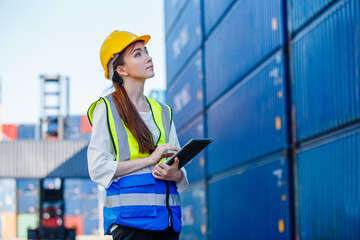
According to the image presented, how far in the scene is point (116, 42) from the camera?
2812 millimetres

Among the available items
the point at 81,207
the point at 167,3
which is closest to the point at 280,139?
the point at 167,3

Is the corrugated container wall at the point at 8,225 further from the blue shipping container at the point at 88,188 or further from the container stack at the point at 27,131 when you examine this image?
the container stack at the point at 27,131

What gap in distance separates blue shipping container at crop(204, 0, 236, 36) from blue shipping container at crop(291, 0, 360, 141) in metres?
4.44

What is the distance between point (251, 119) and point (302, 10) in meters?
2.93

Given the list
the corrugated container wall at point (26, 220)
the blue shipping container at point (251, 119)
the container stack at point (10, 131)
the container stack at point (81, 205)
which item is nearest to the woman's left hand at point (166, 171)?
the blue shipping container at point (251, 119)

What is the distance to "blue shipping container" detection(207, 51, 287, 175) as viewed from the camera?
31.7 feet

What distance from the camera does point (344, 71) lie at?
733cm

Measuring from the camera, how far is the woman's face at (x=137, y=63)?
9.16ft

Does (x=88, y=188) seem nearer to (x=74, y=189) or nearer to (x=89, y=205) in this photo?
(x=74, y=189)

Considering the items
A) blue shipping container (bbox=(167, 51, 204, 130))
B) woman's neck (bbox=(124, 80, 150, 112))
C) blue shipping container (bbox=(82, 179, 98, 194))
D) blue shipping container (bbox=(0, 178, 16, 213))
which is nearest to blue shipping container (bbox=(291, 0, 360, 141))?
woman's neck (bbox=(124, 80, 150, 112))

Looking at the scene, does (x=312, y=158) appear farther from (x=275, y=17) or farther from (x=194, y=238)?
(x=194, y=238)

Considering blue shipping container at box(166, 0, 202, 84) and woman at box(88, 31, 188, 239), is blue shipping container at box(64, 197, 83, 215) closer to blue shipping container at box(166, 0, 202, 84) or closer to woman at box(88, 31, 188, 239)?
blue shipping container at box(166, 0, 202, 84)

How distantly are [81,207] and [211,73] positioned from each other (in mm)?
28712

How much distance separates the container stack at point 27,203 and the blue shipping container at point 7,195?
0.38 meters
